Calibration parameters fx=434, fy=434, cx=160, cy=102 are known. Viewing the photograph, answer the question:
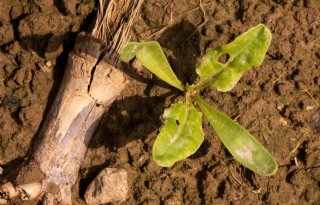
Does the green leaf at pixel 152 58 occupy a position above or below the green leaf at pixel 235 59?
above

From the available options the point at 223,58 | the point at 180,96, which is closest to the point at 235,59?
the point at 223,58

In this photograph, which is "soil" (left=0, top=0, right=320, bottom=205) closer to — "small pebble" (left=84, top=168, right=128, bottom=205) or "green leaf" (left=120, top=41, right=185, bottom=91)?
"small pebble" (left=84, top=168, right=128, bottom=205)

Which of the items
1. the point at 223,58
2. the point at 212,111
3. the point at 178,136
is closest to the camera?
the point at 178,136

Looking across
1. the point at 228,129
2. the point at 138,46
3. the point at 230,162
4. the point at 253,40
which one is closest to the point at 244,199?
the point at 230,162

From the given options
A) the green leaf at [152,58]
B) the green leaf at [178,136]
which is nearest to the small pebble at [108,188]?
the green leaf at [178,136]

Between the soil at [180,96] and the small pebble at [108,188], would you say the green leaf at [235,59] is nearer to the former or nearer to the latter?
the soil at [180,96]

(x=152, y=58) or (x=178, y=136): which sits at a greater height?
(x=152, y=58)

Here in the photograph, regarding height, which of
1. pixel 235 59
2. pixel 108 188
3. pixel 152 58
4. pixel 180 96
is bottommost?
pixel 108 188

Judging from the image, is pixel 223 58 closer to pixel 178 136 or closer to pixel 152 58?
pixel 152 58

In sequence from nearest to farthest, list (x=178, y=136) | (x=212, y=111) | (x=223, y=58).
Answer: (x=178, y=136), (x=212, y=111), (x=223, y=58)
